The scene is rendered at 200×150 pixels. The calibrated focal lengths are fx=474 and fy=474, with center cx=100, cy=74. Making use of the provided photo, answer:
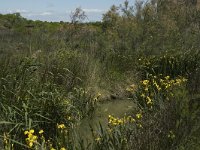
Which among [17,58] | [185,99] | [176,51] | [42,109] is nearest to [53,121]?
[42,109]

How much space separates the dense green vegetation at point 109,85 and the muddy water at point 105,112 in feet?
0.56

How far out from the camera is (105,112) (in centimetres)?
1054

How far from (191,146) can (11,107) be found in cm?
321

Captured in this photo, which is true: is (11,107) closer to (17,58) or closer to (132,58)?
(17,58)

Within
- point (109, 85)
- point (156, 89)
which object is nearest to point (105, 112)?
point (156, 89)

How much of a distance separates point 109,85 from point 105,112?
89.3 inches

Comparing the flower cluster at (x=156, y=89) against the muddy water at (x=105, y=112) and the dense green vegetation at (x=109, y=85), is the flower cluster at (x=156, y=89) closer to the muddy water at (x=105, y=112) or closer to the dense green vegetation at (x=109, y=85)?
the dense green vegetation at (x=109, y=85)

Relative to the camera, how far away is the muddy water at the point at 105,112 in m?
8.86

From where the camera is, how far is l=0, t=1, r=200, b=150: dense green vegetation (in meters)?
5.84

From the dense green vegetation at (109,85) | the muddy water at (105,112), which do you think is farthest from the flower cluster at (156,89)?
the muddy water at (105,112)

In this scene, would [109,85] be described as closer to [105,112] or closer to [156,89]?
[105,112]

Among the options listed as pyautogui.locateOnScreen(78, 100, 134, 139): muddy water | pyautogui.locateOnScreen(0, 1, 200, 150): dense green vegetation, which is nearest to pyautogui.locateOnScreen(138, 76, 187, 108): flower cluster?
pyautogui.locateOnScreen(0, 1, 200, 150): dense green vegetation

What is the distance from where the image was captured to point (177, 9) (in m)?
21.0

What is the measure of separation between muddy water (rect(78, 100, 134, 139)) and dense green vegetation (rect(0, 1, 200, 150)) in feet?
0.56
